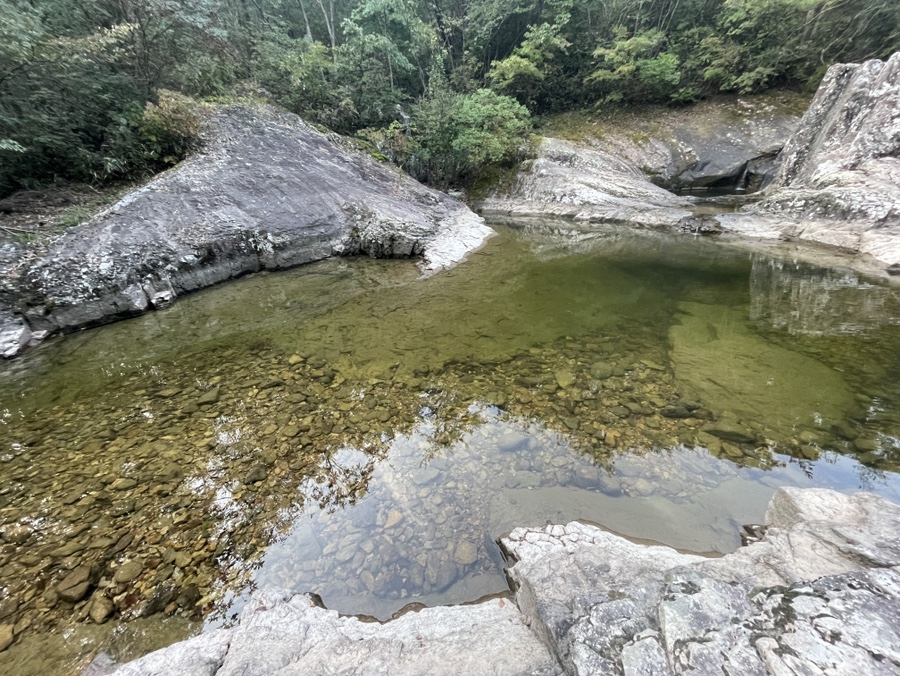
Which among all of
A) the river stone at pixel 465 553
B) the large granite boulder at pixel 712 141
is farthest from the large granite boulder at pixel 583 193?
the river stone at pixel 465 553

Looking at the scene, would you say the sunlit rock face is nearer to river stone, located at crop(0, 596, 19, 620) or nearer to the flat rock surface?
the flat rock surface

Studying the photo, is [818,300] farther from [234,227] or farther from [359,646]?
[234,227]

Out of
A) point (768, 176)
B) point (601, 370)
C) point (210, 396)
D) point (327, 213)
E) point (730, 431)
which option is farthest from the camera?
point (768, 176)

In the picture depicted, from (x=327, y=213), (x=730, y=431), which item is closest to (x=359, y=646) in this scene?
(x=730, y=431)

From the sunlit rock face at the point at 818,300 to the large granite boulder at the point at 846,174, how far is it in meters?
1.65

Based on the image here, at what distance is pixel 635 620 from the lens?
2033mm

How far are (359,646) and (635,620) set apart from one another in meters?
1.64

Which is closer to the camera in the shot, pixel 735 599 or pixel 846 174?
pixel 735 599

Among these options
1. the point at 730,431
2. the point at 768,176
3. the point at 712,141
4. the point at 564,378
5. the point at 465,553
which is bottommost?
the point at 465,553

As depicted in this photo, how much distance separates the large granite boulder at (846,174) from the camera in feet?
33.0

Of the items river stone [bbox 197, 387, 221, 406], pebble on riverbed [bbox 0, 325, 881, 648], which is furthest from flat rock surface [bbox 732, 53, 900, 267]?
river stone [bbox 197, 387, 221, 406]

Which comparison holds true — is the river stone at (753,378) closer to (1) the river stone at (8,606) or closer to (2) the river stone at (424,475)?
(2) the river stone at (424,475)

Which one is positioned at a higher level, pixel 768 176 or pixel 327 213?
pixel 768 176

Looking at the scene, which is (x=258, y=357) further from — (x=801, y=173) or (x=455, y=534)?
(x=801, y=173)
